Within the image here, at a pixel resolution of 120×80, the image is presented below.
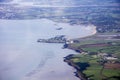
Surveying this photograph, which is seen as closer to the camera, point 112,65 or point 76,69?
point 76,69

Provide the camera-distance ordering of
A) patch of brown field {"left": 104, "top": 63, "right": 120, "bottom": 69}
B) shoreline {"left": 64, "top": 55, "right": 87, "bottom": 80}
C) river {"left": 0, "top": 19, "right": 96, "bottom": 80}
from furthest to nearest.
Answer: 1. patch of brown field {"left": 104, "top": 63, "right": 120, "bottom": 69}
2. river {"left": 0, "top": 19, "right": 96, "bottom": 80}
3. shoreline {"left": 64, "top": 55, "right": 87, "bottom": 80}

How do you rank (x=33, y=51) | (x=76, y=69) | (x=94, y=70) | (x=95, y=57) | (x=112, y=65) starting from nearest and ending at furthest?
(x=94, y=70) → (x=76, y=69) → (x=112, y=65) → (x=95, y=57) → (x=33, y=51)

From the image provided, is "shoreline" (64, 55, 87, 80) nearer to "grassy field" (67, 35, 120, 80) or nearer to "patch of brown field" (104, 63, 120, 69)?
"grassy field" (67, 35, 120, 80)

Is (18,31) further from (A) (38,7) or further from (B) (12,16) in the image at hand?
(A) (38,7)

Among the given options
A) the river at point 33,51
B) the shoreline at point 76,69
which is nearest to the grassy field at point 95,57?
the shoreline at point 76,69

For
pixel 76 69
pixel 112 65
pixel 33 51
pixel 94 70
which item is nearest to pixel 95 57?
pixel 112 65

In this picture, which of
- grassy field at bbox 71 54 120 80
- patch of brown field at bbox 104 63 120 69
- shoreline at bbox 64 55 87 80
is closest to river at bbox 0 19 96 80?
shoreline at bbox 64 55 87 80

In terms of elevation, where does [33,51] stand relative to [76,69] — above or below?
above

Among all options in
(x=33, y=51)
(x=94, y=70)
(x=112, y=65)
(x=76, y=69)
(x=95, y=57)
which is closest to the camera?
(x=94, y=70)

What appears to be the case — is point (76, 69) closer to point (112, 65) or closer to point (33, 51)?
point (112, 65)

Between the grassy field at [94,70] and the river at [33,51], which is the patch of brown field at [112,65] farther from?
the river at [33,51]
